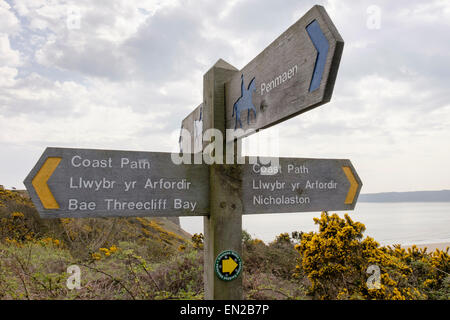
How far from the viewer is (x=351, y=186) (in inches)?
96.3

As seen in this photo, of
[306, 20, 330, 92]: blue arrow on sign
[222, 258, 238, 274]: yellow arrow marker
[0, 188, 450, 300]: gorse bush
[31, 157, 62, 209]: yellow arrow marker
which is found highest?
[306, 20, 330, 92]: blue arrow on sign

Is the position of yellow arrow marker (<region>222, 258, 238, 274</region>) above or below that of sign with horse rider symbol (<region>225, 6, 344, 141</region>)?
below

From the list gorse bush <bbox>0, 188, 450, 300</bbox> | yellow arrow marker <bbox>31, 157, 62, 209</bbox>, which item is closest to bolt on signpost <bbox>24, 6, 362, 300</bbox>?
yellow arrow marker <bbox>31, 157, 62, 209</bbox>

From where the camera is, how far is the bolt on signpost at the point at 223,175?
5.27 ft

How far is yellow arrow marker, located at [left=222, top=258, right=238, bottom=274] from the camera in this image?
1970mm

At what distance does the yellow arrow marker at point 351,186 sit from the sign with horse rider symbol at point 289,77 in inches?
43.9

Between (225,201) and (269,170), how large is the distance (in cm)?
43

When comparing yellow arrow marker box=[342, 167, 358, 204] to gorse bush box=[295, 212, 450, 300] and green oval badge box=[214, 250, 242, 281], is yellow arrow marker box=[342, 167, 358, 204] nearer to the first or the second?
green oval badge box=[214, 250, 242, 281]

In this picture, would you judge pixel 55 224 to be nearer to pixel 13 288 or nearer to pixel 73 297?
pixel 13 288

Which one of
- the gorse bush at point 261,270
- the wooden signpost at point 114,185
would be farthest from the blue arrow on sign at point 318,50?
the gorse bush at point 261,270
